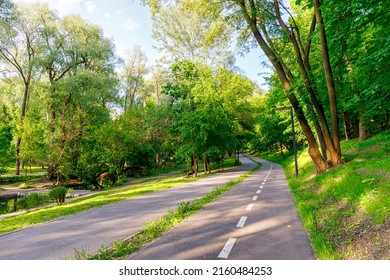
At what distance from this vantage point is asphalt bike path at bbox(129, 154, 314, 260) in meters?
4.38

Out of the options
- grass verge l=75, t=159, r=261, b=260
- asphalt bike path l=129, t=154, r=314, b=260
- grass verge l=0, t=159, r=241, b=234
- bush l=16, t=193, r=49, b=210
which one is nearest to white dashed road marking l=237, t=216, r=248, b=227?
asphalt bike path l=129, t=154, r=314, b=260

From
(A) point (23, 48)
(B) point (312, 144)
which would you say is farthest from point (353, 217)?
(A) point (23, 48)

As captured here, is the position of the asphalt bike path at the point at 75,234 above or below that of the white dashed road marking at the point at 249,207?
above

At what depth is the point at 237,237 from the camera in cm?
522

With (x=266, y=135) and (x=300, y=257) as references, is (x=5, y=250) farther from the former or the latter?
(x=266, y=135)

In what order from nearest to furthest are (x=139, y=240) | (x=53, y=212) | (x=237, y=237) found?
(x=237, y=237)
(x=139, y=240)
(x=53, y=212)

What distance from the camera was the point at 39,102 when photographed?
31156 mm

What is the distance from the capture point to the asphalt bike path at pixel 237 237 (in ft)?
14.4

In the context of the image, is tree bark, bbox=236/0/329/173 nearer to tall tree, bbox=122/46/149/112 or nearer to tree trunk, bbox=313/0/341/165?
tree trunk, bbox=313/0/341/165

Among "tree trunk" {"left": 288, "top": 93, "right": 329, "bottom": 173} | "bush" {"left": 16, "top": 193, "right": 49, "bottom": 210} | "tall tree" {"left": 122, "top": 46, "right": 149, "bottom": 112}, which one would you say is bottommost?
"bush" {"left": 16, "top": 193, "right": 49, "bottom": 210}

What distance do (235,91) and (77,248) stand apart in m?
33.2

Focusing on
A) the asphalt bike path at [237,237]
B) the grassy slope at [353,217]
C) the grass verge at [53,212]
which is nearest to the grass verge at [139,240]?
the asphalt bike path at [237,237]

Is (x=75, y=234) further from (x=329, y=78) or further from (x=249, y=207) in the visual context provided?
(x=329, y=78)

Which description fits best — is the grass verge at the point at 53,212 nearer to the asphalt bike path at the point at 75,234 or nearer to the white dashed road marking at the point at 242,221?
the asphalt bike path at the point at 75,234
